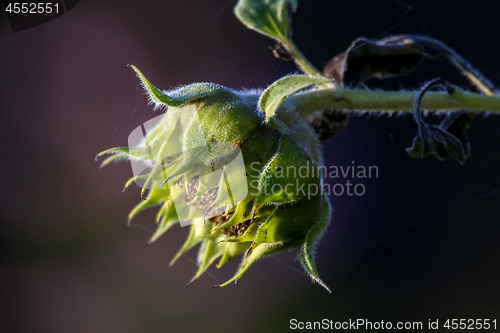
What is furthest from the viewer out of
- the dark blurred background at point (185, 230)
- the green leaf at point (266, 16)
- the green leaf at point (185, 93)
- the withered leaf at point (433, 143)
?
the dark blurred background at point (185, 230)

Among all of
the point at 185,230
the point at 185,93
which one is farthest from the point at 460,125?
the point at 185,230

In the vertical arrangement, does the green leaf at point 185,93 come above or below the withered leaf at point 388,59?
above

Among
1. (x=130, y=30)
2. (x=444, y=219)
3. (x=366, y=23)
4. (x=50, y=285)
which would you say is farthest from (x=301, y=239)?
(x=50, y=285)

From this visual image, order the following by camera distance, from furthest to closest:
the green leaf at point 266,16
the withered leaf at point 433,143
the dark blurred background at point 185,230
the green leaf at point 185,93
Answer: the dark blurred background at point 185,230 → the green leaf at point 266,16 → the withered leaf at point 433,143 → the green leaf at point 185,93

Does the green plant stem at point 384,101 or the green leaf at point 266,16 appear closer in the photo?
the green plant stem at point 384,101

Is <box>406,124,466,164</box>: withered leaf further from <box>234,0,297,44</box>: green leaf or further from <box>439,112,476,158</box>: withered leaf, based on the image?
<box>234,0,297,44</box>: green leaf

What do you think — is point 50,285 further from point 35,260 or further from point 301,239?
point 301,239

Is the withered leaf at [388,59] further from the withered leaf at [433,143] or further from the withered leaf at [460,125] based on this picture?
the withered leaf at [433,143]

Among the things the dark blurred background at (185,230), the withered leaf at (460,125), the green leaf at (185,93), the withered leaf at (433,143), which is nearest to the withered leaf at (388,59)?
the withered leaf at (460,125)
